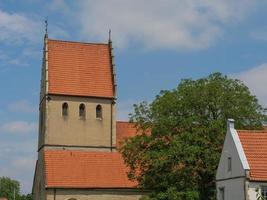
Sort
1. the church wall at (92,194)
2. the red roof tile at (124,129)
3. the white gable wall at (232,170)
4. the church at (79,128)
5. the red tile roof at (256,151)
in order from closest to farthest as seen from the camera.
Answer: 1. the red tile roof at (256,151)
2. the white gable wall at (232,170)
3. the church wall at (92,194)
4. the church at (79,128)
5. the red roof tile at (124,129)

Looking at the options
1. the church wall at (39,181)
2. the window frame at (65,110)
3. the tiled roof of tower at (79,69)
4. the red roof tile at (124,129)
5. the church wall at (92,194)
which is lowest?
the church wall at (92,194)

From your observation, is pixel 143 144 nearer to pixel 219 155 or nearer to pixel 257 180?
pixel 219 155

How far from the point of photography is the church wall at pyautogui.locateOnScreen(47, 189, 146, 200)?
53.4m

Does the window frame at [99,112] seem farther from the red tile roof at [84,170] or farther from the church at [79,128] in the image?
the red tile roof at [84,170]

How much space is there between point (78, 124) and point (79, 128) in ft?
1.28

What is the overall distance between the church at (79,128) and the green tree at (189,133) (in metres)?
7.23

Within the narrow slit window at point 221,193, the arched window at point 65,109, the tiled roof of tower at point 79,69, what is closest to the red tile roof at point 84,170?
the arched window at point 65,109

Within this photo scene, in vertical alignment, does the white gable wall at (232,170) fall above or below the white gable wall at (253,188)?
above

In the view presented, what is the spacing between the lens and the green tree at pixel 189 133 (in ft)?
149

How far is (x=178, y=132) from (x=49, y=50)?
64.0ft

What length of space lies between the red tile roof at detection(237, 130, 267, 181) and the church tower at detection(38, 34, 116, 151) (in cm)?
2128

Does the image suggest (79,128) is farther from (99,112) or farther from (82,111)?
(99,112)

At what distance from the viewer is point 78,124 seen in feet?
195

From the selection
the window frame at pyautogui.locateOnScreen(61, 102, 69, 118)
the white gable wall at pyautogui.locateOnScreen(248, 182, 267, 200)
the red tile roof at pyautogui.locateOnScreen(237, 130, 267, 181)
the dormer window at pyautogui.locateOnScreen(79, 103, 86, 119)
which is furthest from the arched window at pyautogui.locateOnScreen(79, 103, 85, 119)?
the white gable wall at pyautogui.locateOnScreen(248, 182, 267, 200)
